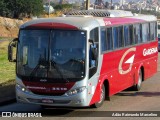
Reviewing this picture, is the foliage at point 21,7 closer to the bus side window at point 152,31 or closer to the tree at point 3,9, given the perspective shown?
the tree at point 3,9

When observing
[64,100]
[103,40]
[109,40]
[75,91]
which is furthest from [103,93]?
[64,100]

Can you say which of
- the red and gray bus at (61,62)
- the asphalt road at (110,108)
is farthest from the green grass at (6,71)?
the red and gray bus at (61,62)

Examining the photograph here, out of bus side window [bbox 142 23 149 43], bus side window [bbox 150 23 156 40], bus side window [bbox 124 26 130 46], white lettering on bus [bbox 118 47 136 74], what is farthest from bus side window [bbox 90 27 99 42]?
Result: bus side window [bbox 150 23 156 40]

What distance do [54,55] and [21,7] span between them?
237ft

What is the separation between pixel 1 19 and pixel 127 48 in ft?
200

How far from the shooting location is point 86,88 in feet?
40.7

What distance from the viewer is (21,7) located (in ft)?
274

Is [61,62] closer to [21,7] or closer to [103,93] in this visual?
[103,93]

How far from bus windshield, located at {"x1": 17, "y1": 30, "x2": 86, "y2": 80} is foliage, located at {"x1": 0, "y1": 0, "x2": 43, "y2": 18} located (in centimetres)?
7053

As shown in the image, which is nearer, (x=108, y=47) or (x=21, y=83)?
(x=21, y=83)

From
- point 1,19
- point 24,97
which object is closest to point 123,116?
point 24,97

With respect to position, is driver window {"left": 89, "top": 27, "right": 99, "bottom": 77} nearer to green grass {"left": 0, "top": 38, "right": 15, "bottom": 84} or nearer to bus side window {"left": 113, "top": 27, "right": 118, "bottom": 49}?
bus side window {"left": 113, "top": 27, "right": 118, "bottom": 49}

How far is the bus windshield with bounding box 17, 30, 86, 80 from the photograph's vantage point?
40.6ft

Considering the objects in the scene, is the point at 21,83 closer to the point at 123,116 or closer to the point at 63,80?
the point at 63,80
